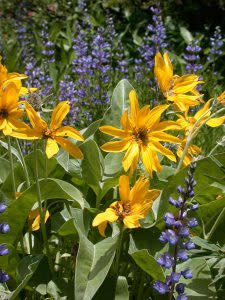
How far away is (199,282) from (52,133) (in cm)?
72

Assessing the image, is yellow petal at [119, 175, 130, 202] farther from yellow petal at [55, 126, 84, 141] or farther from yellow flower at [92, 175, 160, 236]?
yellow petal at [55, 126, 84, 141]

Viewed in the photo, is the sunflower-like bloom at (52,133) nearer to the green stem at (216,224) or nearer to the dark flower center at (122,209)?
the dark flower center at (122,209)

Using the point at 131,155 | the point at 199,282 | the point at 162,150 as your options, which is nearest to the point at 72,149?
the point at 131,155

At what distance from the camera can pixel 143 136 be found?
1864 mm

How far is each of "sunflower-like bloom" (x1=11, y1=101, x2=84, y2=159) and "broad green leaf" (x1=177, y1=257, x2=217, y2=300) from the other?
0.56 m

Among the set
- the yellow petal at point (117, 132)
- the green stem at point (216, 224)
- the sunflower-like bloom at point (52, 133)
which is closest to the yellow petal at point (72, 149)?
the sunflower-like bloom at point (52, 133)

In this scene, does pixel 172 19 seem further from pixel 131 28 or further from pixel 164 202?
pixel 164 202

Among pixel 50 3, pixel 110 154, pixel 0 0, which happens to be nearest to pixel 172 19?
pixel 50 3

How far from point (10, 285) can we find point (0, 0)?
19.0 ft

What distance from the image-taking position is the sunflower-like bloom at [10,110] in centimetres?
176

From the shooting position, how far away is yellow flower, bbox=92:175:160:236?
1.76 m

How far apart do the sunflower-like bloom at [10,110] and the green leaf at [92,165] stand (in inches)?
14.8

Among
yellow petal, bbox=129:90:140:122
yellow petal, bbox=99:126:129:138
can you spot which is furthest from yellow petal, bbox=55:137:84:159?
yellow petal, bbox=129:90:140:122

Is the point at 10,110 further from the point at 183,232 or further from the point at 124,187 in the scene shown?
the point at 183,232
